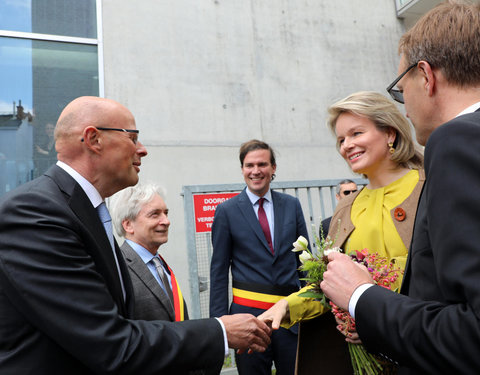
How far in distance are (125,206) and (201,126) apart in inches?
163

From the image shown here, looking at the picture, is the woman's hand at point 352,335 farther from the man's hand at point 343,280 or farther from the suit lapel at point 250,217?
the suit lapel at point 250,217

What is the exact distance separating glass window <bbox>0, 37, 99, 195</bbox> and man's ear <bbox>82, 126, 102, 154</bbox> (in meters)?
4.56

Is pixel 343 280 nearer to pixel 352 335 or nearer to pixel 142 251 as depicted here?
pixel 352 335

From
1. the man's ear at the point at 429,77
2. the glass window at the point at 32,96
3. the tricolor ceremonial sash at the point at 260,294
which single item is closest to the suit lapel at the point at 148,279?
the tricolor ceremonial sash at the point at 260,294

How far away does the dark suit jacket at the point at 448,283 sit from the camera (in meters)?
0.89

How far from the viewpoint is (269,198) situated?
12.4 feet

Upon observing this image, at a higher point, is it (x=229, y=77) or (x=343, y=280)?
(x=229, y=77)

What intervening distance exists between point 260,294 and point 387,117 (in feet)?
5.92

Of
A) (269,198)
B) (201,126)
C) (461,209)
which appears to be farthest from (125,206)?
(201,126)

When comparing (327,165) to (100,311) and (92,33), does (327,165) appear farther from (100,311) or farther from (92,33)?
(100,311)

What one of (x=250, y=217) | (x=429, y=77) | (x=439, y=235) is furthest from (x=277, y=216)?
(x=439, y=235)

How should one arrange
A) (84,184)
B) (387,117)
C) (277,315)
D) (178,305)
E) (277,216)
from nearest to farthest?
(84,184) → (277,315) → (387,117) → (178,305) → (277,216)

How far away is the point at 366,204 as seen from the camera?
6.97 ft

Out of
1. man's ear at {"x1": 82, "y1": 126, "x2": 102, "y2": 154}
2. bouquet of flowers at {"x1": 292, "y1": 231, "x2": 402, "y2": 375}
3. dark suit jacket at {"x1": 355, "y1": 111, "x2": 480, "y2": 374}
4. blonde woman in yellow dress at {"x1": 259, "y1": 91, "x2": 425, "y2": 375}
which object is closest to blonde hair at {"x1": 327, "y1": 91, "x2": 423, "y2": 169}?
blonde woman in yellow dress at {"x1": 259, "y1": 91, "x2": 425, "y2": 375}
